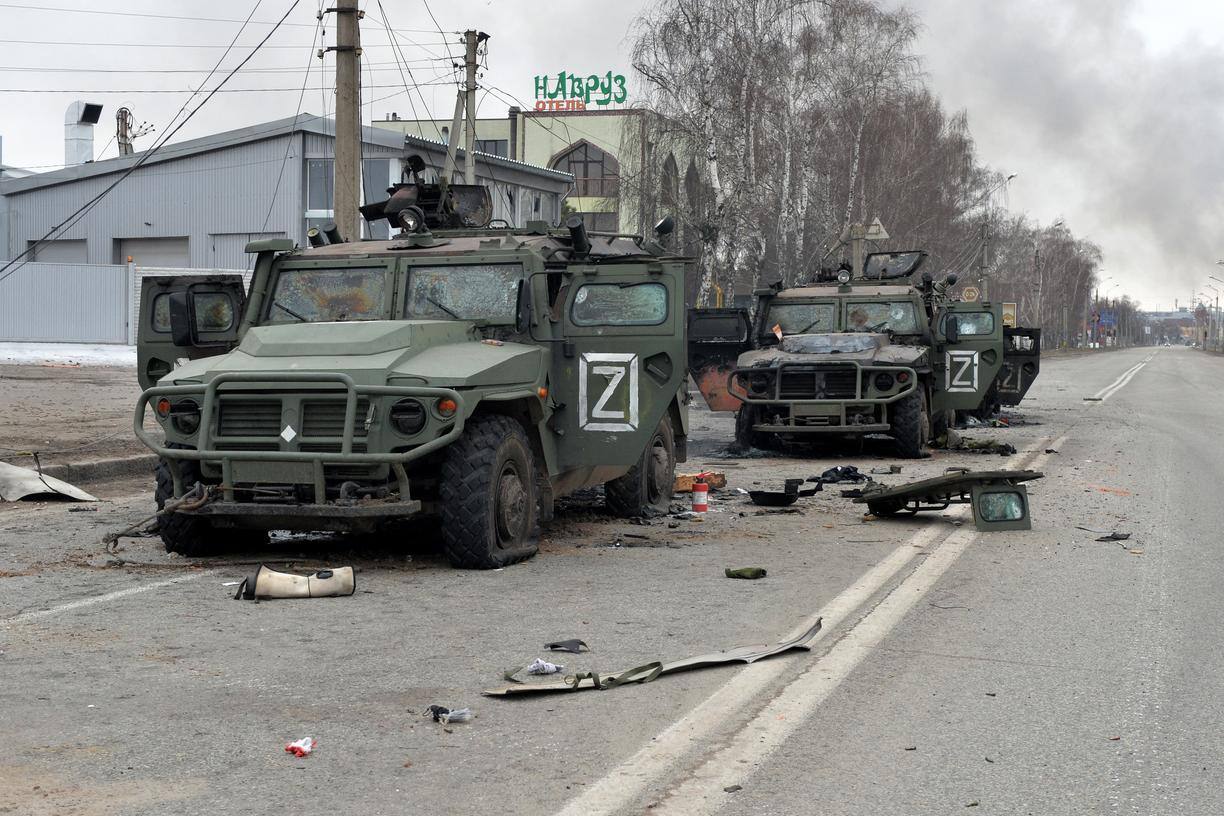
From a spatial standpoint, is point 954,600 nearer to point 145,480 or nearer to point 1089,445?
point 145,480

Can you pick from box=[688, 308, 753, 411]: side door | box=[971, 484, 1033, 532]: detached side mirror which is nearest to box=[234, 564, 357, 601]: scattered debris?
box=[971, 484, 1033, 532]: detached side mirror

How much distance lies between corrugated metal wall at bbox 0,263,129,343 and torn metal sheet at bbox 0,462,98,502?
24927 millimetres

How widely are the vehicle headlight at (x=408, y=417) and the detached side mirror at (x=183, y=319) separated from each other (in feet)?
7.83

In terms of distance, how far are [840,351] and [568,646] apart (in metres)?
10.3

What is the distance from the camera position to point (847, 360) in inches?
605

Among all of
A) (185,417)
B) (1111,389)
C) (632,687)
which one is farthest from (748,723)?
(1111,389)

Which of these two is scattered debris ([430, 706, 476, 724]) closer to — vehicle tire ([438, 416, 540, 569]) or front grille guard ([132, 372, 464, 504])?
front grille guard ([132, 372, 464, 504])

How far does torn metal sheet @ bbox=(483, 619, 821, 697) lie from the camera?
17.2 feet

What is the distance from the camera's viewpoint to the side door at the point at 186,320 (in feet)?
30.4

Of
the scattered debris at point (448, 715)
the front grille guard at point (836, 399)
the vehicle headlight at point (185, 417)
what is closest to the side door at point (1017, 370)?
the front grille guard at point (836, 399)

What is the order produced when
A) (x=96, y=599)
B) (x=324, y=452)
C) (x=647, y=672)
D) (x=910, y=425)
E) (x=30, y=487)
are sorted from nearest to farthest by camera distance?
(x=647, y=672), (x=96, y=599), (x=324, y=452), (x=30, y=487), (x=910, y=425)

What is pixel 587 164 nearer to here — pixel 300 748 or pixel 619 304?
pixel 619 304

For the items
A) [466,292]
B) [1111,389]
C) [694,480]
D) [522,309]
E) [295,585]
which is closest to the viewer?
[295,585]

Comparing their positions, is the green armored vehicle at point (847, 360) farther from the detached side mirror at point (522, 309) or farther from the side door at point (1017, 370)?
the detached side mirror at point (522, 309)
